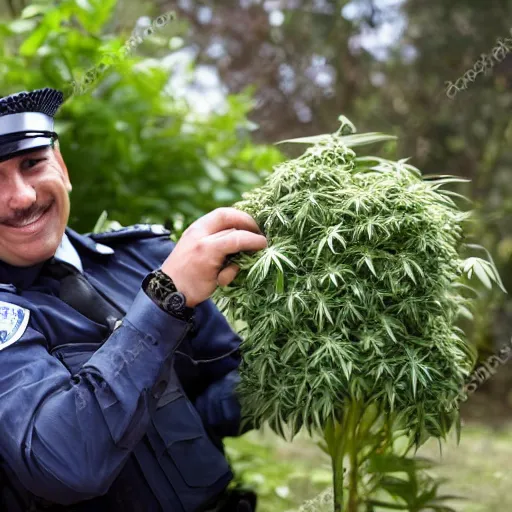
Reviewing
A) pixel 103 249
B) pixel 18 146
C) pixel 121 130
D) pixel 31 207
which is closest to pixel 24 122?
pixel 18 146

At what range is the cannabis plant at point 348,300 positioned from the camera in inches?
53.8

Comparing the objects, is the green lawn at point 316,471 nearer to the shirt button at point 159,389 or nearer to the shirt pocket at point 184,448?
the shirt pocket at point 184,448

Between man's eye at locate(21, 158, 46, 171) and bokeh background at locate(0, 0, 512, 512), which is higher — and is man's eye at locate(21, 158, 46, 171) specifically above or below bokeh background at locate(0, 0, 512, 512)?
above

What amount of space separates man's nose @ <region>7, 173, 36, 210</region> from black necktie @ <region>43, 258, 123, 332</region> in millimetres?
164

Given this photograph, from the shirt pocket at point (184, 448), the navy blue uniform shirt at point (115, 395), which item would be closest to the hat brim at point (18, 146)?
the navy blue uniform shirt at point (115, 395)

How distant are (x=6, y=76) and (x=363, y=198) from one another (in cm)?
159

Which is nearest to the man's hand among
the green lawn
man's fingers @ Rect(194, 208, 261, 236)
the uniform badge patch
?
man's fingers @ Rect(194, 208, 261, 236)

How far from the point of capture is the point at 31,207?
1.49 meters

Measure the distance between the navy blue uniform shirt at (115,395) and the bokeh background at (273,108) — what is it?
0.56m

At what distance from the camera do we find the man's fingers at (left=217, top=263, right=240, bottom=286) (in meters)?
1.43

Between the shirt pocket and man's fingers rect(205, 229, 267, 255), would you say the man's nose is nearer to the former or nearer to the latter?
man's fingers rect(205, 229, 267, 255)

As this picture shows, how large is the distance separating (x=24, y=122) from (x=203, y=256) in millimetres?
443

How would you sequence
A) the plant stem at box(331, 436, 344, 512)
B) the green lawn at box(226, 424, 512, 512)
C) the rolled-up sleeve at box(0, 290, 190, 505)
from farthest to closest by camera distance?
the green lawn at box(226, 424, 512, 512), the plant stem at box(331, 436, 344, 512), the rolled-up sleeve at box(0, 290, 190, 505)

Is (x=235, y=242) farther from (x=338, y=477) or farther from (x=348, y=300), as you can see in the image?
(x=338, y=477)
